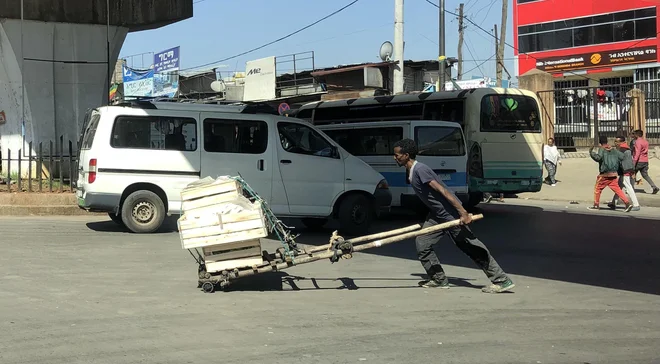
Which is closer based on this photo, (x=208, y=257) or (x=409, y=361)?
(x=409, y=361)

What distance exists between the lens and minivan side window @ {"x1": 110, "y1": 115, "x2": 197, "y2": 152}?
445 inches

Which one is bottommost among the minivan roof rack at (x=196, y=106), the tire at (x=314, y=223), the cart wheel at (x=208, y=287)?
the cart wheel at (x=208, y=287)

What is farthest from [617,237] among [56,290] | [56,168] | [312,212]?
[56,168]

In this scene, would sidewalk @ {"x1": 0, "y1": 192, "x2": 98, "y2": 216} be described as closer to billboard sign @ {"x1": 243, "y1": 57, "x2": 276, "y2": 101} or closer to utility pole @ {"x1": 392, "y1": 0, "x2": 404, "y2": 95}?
utility pole @ {"x1": 392, "y1": 0, "x2": 404, "y2": 95}

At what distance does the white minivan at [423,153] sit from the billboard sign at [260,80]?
2423cm

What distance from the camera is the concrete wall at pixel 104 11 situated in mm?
16797

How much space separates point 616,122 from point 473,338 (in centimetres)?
2136

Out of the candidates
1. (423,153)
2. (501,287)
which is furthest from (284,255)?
(423,153)

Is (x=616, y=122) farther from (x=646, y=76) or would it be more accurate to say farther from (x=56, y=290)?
(x=56, y=290)

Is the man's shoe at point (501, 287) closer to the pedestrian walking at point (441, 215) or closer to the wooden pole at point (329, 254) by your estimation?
the pedestrian walking at point (441, 215)

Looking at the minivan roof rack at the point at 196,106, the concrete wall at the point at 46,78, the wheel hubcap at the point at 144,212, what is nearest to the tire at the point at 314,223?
the minivan roof rack at the point at 196,106

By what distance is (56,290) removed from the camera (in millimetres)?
7203

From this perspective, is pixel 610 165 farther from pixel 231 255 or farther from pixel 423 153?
pixel 231 255

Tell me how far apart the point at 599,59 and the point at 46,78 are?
104 ft
